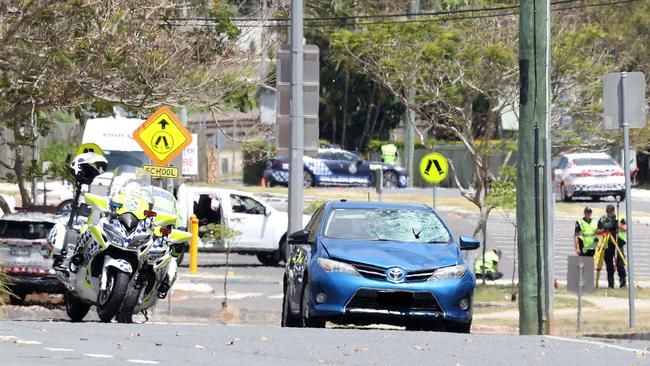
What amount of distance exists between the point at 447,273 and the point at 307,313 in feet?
4.88

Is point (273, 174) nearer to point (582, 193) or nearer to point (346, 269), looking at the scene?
point (582, 193)

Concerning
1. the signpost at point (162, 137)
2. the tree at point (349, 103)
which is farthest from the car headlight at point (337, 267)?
the tree at point (349, 103)

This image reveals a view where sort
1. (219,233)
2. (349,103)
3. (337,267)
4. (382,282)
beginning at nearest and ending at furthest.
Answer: (382,282), (337,267), (219,233), (349,103)

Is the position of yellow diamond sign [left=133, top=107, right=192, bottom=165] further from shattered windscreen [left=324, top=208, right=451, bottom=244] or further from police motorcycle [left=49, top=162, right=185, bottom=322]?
shattered windscreen [left=324, top=208, right=451, bottom=244]

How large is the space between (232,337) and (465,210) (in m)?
35.9

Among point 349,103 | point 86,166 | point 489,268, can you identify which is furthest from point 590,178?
point 86,166

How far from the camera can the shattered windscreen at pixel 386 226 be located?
55.7ft

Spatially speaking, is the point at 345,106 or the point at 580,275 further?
the point at 345,106

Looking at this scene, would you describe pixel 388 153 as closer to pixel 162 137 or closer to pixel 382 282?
pixel 162 137

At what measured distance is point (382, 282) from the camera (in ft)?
51.8

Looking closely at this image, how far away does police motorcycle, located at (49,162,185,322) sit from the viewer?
54.5 feet

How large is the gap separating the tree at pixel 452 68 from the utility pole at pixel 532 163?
1271 centimetres

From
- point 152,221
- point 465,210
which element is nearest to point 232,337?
point 152,221

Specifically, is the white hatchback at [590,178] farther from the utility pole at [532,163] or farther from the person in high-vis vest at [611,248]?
the utility pole at [532,163]
